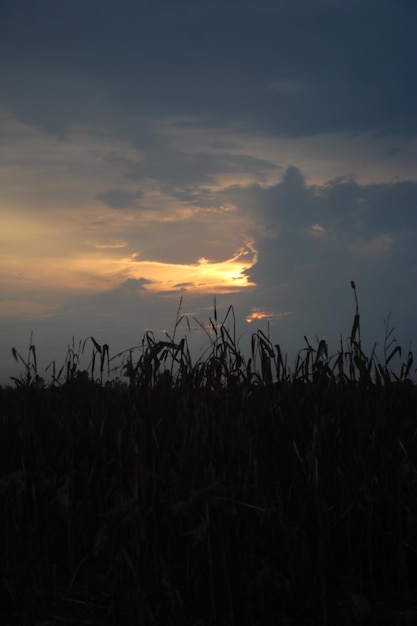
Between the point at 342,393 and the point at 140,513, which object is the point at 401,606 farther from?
the point at 342,393


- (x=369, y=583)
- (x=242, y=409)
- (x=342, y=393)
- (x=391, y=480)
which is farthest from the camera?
(x=342, y=393)

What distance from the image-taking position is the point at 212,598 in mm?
2980

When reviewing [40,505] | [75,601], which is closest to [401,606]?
[75,601]

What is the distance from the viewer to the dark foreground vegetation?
3057mm

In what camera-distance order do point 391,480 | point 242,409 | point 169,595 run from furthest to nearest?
point 242,409 → point 391,480 → point 169,595

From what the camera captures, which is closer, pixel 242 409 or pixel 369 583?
pixel 369 583

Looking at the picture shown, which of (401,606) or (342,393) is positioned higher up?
(342,393)

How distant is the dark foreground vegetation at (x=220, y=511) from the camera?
306 centimetres

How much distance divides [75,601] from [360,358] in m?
2.52

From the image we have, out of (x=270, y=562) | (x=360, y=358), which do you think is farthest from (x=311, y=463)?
(x=360, y=358)

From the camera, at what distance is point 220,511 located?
3.05 m

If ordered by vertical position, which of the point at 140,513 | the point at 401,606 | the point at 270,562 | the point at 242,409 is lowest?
the point at 401,606

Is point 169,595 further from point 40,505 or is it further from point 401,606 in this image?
point 40,505

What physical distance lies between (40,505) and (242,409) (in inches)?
54.9
